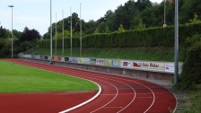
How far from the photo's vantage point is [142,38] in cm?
4769

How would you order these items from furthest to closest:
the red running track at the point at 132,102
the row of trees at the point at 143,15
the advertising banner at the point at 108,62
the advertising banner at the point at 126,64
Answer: the row of trees at the point at 143,15 < the advertising banner at the point at 108,62 < the advertising banner at the point at 126,64 < the red running track at the point at 132,102

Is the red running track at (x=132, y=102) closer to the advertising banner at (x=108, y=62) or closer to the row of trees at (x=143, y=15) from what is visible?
the advertising banner at (x=108, y=62)

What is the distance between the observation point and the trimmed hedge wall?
3794 centimetres

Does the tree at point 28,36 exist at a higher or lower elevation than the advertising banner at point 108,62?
higher

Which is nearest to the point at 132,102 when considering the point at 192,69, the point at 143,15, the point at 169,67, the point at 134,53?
the point at 192,69

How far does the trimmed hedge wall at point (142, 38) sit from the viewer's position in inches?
1494

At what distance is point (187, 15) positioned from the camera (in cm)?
6197

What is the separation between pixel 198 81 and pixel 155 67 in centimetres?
867

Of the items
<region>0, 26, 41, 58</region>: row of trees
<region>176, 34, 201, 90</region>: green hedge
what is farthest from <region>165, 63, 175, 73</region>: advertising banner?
<region>0, 26, 41, 58</region>: row of trees

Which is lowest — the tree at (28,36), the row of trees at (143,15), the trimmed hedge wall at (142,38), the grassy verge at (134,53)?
the grassy verge at (134,53)

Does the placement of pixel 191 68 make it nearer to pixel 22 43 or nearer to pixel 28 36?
pixel 22 43

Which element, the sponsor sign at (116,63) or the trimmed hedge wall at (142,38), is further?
the sponsor sign at (116,63)

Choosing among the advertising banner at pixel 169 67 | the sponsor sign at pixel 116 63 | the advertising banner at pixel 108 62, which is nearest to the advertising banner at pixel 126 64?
the sponsor sign at pixel 116 63

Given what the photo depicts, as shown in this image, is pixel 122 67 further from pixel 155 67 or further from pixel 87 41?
pixel 87 41
